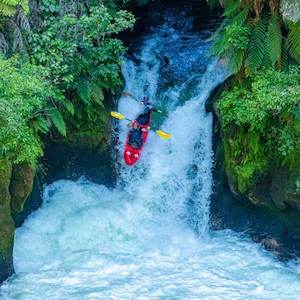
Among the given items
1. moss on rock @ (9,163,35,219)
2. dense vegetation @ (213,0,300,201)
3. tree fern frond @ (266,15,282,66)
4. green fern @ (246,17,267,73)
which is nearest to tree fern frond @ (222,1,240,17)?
dense vegetation @ (213,0,300,201)

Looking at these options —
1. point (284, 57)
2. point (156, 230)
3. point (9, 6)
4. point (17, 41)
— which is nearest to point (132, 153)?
point (156, 230)

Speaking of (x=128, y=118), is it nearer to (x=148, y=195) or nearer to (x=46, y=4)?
(x=148, y=195)

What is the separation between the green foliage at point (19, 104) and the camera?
8930mm

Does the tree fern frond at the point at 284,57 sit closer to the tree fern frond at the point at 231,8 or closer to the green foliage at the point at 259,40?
the green foliage at the point at 259,40

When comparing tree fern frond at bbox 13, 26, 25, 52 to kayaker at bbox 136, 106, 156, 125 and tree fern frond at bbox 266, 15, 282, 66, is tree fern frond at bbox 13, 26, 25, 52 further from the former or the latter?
tree fern frond at bbox 266, 15, 282, 66

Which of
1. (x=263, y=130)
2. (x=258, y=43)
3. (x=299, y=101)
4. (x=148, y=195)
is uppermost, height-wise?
(x=258, y=43)

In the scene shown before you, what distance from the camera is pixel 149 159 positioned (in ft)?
41.1

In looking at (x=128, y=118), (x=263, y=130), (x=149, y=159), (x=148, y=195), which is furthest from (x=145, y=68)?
(x=263, y=130)

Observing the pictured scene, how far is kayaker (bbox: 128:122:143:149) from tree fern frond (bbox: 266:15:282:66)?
3.39 meters

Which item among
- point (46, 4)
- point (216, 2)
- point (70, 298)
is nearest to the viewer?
point (70, 298)

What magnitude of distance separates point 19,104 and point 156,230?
4.07m

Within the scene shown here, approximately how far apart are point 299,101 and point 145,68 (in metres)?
4.96

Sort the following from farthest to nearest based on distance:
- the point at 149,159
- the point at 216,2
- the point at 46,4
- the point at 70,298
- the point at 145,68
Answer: the point at 216,2
the point at 145,68
the point at 149,159
the point at 46,4
the point at 70,298

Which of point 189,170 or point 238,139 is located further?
point 189,170
